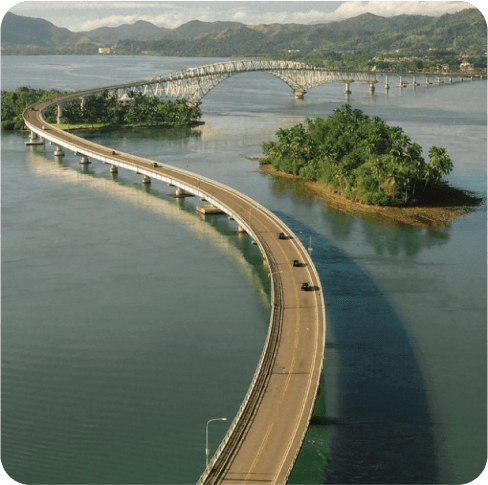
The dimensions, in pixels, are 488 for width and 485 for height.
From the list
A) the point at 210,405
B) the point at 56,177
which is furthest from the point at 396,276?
the point at 56,177

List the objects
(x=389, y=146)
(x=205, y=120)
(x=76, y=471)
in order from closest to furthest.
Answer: (x=76, y=471) < (x=389, y=146) < (x=205, y=120)

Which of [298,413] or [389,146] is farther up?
[389,146]

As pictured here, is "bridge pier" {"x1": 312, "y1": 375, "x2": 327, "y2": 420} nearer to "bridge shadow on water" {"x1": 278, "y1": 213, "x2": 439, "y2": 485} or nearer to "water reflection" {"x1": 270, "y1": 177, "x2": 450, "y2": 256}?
"bridge shadow on water" {"x1": 278, "y1": 213, "x2": 439, "y2": 485}

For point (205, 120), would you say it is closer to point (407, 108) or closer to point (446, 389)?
point (407, 108)

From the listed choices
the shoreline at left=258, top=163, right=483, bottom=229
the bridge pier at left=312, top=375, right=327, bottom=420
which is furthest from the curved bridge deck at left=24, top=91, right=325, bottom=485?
the shoreline at left=258, top=163, right=483, bottom=229

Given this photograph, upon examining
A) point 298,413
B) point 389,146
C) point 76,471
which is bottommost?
point 76,471

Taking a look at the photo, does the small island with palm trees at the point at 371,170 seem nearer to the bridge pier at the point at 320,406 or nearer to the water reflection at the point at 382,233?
the water reflection at the point at 382,233

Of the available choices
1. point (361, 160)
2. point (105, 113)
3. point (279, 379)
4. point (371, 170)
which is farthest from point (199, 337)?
point (105, 113)
